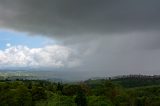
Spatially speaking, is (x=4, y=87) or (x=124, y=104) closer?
(x=124, y=104)

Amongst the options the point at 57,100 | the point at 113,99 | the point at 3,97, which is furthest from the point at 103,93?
the point at 3,97

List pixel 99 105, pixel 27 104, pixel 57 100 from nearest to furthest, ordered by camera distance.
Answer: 1. pixel 99 105
2. pixel 57 100
3. pixel 27 104

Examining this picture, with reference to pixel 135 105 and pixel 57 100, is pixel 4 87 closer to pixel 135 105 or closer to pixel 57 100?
pixel 57 100

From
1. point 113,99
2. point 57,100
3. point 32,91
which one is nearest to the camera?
point 57,100

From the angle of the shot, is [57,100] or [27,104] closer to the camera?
[57,100]

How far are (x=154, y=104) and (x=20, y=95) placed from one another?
61797mm

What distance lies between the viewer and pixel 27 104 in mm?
124500

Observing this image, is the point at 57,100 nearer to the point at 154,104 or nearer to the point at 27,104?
the point at 27,104

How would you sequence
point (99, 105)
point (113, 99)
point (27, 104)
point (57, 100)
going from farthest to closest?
point (113, 99), point (27, 104), point (57, 100), point (99, 105)

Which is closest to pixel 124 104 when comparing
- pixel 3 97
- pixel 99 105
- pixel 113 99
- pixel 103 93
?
pixel 113 99

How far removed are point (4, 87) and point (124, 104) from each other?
56753 mm

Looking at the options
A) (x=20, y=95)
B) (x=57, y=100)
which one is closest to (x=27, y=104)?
(x=20, y=95)

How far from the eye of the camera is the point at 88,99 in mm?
122562

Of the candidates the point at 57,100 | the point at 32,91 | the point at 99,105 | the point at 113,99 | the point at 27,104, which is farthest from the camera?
the point at 32,91
